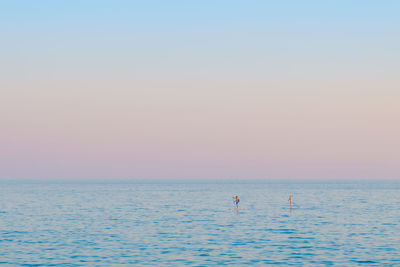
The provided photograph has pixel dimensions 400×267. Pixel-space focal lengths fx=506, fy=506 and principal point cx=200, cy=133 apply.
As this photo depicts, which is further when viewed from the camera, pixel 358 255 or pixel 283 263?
pixel 358 255

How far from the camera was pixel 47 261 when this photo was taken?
4509cm

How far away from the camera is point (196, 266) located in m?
43.1

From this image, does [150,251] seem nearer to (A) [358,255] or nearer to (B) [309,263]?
(B) [309,263]

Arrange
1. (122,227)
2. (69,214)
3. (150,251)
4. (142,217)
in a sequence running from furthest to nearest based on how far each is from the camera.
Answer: (69,214) < (142,217) < (122,227) < (150,251)

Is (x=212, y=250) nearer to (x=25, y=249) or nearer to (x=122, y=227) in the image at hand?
(x=25, y=249)

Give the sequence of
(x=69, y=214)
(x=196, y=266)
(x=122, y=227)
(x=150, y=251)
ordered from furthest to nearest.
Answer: (x=69, y=214) < (x=122, y=227) < (x=150, y=251) < (x=196, y=266)

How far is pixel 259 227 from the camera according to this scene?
7156cm

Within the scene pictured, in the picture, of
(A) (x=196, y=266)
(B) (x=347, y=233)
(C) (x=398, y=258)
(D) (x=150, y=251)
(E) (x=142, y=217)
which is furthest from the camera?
(E) (x=142, y=217)

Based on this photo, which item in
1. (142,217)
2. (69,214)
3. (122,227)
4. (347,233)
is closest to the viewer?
(347,233)

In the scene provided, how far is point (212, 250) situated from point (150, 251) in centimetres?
620

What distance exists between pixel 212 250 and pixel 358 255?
14087 mm

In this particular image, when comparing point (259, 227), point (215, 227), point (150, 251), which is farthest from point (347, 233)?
point (150, 251)

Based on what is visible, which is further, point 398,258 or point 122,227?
point 122,227

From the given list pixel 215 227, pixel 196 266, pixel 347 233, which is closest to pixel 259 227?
pixel 215 227
